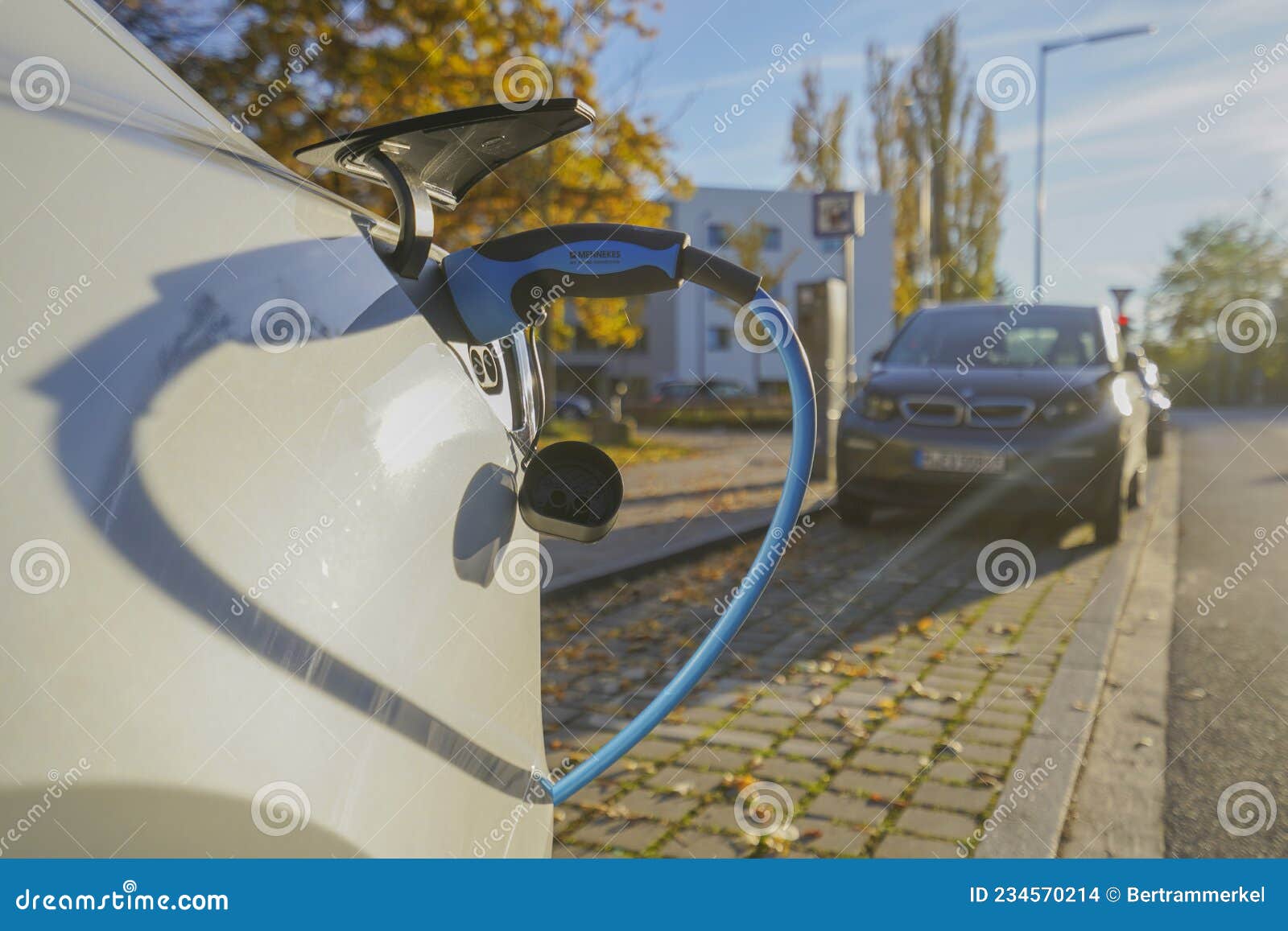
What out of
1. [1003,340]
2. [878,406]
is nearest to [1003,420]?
[878,406]

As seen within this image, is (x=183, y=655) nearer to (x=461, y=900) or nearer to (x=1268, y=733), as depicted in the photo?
(x=461, y=900)

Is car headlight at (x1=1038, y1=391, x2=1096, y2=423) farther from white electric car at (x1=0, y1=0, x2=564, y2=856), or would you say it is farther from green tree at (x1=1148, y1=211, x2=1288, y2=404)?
green tree at (x1=1148, y1=211, x2=1288, y2=404)

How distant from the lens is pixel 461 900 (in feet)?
3.15

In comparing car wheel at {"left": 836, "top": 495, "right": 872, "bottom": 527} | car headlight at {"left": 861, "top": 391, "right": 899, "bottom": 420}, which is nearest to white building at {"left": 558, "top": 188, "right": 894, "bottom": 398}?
car wheel at {"left": 836, "top": 495, "right": 872, "bottom": 527}

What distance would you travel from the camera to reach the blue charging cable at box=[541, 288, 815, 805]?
136 cm

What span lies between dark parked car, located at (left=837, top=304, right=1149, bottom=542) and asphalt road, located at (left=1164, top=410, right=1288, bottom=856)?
98 centimetres

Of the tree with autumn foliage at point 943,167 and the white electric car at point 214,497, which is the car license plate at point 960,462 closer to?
the white electric car at point 214,497

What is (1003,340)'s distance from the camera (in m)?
9.05

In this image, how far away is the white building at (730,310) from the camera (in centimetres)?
5191

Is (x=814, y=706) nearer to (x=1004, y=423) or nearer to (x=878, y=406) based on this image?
(x=1004, y=423)

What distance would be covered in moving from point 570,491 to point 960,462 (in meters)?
7.29

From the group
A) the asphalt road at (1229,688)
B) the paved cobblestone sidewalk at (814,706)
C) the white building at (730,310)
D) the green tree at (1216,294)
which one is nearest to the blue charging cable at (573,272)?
the paved cobblestone sidewalk at (814,706)

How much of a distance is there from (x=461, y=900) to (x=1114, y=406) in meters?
8.14

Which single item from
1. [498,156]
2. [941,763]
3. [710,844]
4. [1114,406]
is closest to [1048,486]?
[1114,406]
